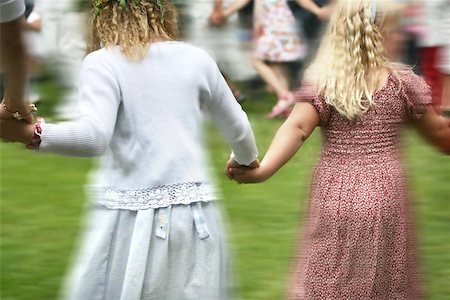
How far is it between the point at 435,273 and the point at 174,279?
7.07 feet

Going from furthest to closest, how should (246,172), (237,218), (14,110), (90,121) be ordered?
1. (237,218)
2. (246,172)
3. (90,121)
4. (14,110)

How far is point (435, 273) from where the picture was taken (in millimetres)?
5434

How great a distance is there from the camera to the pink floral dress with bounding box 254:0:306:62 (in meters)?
9.97

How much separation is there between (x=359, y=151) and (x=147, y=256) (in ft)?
2.67

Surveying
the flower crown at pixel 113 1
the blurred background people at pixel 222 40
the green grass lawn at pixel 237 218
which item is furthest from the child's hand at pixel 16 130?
the blurred background people at pixel 222 40

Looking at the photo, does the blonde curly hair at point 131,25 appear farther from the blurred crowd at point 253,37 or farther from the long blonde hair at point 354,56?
the blurred crowd at point 253,37

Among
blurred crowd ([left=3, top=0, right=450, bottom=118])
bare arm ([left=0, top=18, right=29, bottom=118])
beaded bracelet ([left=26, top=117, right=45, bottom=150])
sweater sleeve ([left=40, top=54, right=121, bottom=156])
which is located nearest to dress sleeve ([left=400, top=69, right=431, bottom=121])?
sweater sleeve ([left=40, top=54, right=121, bottom=156])

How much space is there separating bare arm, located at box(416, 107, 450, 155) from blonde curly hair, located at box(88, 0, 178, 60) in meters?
0.95

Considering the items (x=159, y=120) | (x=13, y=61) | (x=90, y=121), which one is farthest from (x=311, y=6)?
(x=13, y=61)

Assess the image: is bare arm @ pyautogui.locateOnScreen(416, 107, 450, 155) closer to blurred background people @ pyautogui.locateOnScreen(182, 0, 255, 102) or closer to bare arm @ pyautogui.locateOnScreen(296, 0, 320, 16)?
bare arm @ pyautogui.locateOnScreen(296, 0, 320, 16)

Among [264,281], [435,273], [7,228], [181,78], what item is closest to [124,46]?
[181,78]

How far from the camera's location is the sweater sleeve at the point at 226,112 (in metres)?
3.62

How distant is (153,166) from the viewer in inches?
141

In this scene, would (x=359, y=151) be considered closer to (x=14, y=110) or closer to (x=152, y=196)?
(x=152, y=196)
